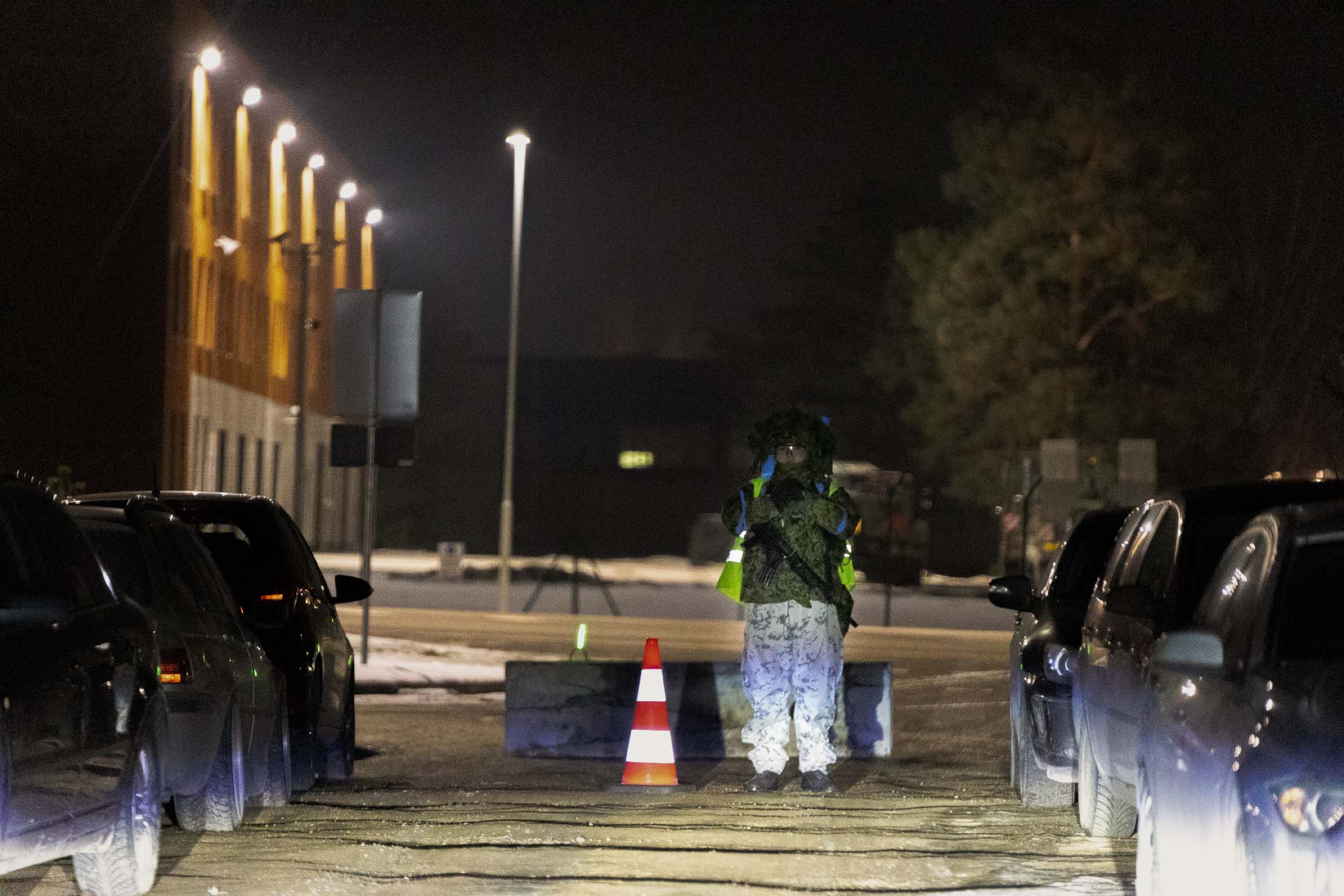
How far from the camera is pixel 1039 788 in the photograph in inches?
412

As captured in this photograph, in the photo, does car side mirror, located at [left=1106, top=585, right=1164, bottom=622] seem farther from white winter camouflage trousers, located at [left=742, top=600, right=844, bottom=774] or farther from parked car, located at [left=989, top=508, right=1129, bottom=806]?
white winter camouflage trousers, located at [left=742, top=600, right=844, bottom=774]

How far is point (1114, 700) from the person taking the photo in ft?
27.9

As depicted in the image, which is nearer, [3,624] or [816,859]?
[3,624]

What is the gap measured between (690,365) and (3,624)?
→ 229 feet

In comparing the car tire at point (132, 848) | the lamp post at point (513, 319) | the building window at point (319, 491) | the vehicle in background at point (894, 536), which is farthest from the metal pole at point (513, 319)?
the car tire at point (132, 848)

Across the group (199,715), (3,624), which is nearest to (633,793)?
(199,715)

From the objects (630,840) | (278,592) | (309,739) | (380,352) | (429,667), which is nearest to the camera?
(630,840)

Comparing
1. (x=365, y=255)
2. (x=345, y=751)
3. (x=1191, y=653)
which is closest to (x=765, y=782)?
(x=345, y=751)

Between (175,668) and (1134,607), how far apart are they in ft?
12.6

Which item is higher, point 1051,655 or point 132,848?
point 1051,655

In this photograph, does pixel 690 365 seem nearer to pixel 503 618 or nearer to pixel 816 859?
pixel 503 618

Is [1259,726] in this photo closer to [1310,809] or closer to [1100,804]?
[1310,809]

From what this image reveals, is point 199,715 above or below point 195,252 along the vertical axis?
below

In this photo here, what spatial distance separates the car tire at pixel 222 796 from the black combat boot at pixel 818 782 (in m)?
2.96
